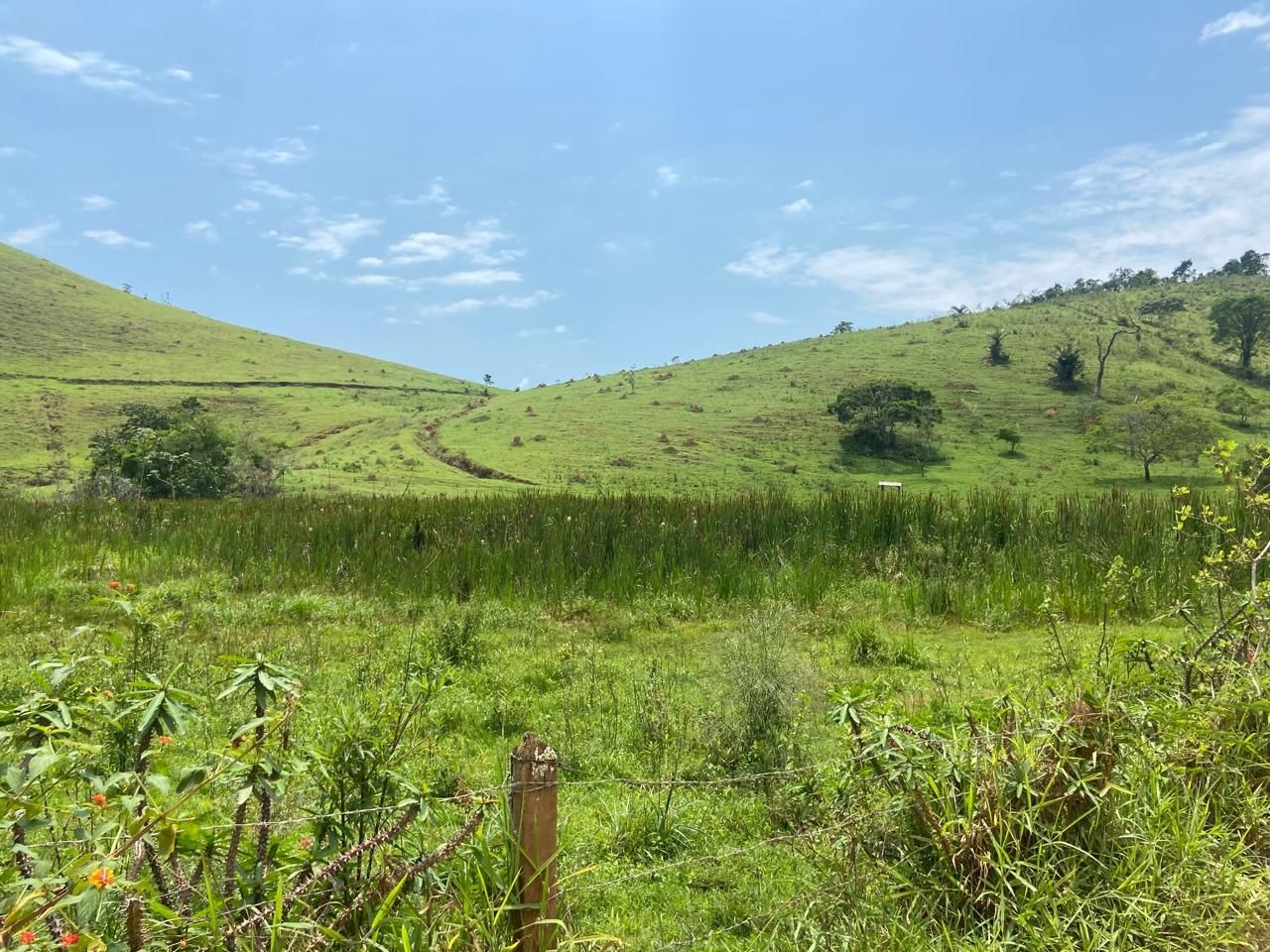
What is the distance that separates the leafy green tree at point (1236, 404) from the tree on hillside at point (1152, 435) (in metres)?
5.34

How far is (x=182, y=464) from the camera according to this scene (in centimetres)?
2288

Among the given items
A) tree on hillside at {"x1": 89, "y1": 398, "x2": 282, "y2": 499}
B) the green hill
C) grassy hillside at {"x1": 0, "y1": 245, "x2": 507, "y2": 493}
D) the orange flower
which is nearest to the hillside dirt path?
the green hill

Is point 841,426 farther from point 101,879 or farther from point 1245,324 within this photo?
point 101,879

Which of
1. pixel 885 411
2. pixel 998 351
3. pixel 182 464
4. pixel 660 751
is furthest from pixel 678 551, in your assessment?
pixel 998 351

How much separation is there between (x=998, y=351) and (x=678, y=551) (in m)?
45.0

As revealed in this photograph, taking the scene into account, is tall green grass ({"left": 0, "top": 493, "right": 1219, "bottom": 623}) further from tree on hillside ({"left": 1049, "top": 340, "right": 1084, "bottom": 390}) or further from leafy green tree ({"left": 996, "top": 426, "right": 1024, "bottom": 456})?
tree on hillside ({"left": 1049, "top": 340, "right": 1084, "bottom": 390})

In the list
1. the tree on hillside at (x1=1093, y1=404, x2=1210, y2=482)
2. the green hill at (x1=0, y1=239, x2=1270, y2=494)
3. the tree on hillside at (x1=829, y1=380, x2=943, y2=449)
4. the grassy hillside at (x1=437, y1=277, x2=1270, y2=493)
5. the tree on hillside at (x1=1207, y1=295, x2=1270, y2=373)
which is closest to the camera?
the tree on hillside at (x1=1093, y1=404, x2=1210, y2=482)

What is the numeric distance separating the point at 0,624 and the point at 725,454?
99.7 feet

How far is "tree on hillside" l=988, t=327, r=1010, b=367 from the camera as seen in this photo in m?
46.6

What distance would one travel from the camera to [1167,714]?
2729mm

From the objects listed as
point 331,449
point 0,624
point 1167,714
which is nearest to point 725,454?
point 331,449

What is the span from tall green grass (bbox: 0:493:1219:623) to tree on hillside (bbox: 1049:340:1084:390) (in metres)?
36.1

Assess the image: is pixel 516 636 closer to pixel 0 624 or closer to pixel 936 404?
pixel 0 624

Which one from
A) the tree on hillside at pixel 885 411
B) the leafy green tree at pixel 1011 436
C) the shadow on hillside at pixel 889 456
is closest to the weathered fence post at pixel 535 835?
the shadow on hillside at pixel 889 456
